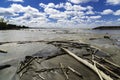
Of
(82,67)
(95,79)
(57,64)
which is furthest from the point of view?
(57,64)

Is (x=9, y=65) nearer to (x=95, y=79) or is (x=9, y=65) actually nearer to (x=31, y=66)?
(x=31, y=66)

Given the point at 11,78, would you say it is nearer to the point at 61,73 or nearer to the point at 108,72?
the point at 61,73

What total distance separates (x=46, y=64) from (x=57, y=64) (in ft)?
2.74

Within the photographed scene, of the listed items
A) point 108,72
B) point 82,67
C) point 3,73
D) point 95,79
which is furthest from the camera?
point 82,67

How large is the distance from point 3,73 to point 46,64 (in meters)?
3.11

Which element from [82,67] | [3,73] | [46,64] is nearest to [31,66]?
[46,64]

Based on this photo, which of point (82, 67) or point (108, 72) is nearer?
point (108, 72)

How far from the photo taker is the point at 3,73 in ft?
31.5

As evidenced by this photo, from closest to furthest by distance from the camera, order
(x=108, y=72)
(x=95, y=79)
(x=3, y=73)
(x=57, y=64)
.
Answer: (x=95, y=79)
(x=108, y=72)
(x=3, y=73)
(x=57, y=64)

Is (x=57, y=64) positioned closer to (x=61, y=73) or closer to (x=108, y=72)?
(x=61, y=73)

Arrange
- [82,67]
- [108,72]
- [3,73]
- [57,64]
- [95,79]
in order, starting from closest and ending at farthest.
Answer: [95,79] → [108,72] → [3,73] → [82,67] → [57,64]

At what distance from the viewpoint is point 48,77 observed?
8484mm

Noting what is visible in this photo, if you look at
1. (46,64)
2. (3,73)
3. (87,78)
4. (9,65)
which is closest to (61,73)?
(87,78)

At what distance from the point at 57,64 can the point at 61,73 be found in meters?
2.15
